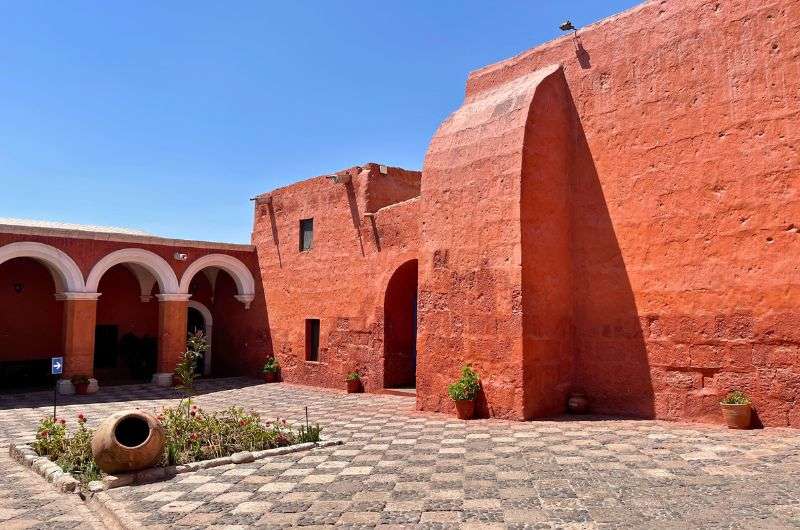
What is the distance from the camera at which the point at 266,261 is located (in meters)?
16.3

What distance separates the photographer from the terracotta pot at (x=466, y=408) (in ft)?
28.3

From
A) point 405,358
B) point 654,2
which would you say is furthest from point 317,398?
point 654,2

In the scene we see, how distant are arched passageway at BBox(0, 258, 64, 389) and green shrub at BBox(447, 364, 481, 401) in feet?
35.3

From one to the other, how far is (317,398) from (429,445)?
18.4 feet

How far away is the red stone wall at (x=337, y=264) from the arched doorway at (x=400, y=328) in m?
0.16

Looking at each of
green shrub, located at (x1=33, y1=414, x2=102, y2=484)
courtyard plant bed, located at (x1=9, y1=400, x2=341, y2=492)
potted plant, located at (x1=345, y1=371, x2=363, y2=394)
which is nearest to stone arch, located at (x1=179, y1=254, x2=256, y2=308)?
potted plant, located at (x1=345, y1=371, x2=363, y2=394)

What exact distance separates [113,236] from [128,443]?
947 centimetres

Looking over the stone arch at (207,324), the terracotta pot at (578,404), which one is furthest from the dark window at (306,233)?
the terracotta pot at (578,404)

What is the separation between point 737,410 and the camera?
722cm

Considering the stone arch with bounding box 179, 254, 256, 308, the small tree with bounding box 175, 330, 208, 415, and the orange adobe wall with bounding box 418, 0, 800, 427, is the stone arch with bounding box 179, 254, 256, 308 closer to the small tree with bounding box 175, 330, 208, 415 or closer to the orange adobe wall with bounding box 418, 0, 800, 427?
the small tree with bounding box 175, 330, 208, 415

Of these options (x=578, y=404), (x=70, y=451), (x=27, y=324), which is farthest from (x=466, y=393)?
(x=27, y=324)

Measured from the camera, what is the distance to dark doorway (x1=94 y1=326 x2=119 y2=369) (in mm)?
15883

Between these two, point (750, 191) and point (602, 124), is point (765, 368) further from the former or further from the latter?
point (602, 124)

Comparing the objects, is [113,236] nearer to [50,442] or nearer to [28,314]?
[28,314]
